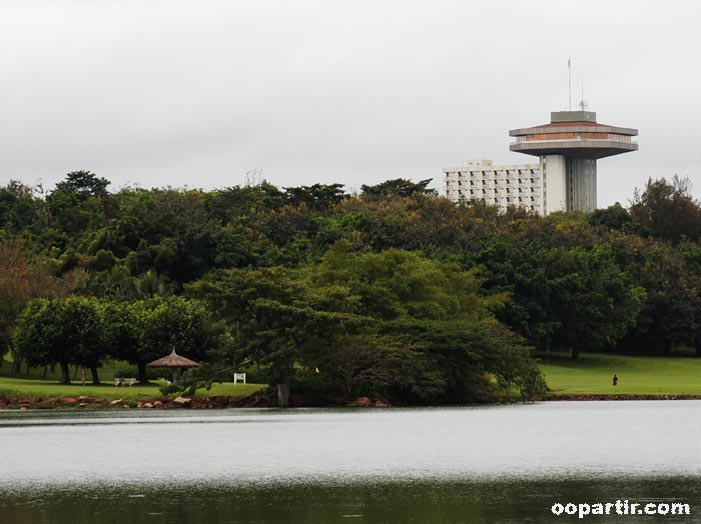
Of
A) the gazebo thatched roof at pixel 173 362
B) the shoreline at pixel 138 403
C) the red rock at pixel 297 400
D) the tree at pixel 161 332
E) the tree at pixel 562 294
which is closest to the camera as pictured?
the shoreline at pixel 138 403

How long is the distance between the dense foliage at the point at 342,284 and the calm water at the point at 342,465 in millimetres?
6921

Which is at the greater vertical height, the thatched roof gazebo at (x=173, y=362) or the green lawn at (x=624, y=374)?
the thatched roof gazebo at (x=173, y=362)

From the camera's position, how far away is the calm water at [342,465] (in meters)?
31.5

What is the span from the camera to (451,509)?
1224 inches

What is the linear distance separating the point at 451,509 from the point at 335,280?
163 feet

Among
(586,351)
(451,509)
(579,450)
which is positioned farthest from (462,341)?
(586,351)

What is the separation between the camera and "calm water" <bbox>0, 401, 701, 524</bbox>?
31.5 m

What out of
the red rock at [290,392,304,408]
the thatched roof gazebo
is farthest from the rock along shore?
→ the thatched roof gazebo

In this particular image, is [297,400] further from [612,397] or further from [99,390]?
[612,397]

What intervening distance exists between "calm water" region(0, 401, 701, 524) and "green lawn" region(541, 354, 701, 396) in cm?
1699

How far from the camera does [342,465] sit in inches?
1652

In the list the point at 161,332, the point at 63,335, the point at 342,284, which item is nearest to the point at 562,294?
the point at 342,284

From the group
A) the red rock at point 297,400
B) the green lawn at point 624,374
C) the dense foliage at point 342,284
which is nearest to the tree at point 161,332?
the dense foliage at point 342,284

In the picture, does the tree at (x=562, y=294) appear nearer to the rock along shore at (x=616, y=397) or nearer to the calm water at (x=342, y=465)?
the rock along shore at (x=616, y=397)
